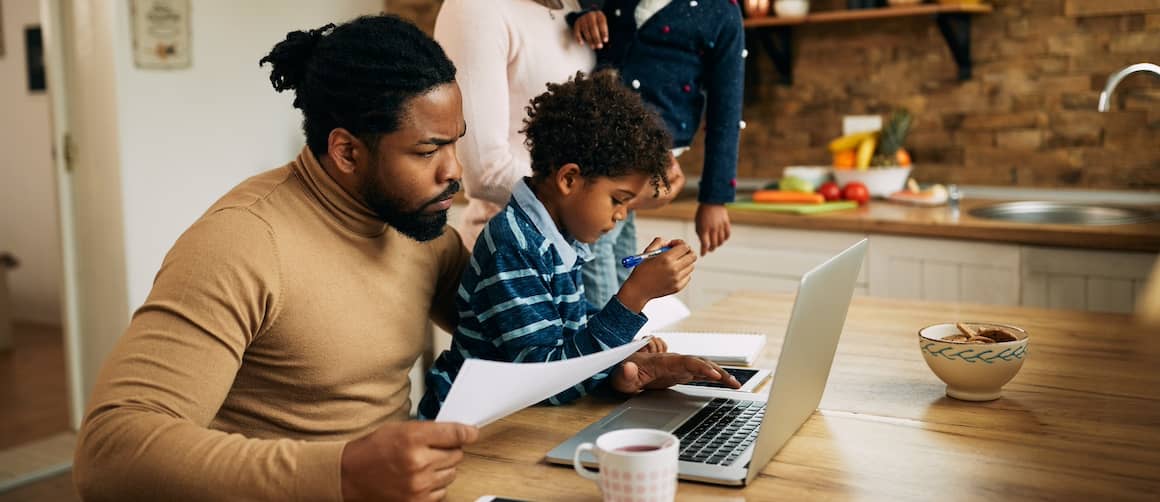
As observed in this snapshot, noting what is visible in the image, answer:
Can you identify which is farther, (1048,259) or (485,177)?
(1048,259)

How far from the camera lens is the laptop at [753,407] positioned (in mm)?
1104

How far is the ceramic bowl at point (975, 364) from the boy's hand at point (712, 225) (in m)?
0.79

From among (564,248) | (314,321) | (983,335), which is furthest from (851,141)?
(314,321)

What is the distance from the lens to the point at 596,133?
1553mm

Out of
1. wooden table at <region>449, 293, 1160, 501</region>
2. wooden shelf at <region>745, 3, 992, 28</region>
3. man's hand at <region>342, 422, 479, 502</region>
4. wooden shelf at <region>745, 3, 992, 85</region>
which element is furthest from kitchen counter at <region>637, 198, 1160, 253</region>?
man's hand at <region>342, 422, 479, 502</region>

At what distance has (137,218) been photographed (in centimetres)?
361

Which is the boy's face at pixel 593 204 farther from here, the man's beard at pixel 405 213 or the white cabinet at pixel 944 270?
the white cabinet at pixel 944 270

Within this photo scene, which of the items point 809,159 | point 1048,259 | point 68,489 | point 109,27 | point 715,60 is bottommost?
point 68,489

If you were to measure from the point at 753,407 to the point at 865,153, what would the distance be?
2.30m

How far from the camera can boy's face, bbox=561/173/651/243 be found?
1.56 metres

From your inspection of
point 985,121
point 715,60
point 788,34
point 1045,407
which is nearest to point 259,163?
point 788,34

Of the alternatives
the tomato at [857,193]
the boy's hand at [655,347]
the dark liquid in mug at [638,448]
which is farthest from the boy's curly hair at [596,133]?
the tomato at [857,193]

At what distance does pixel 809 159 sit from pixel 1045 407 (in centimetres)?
245

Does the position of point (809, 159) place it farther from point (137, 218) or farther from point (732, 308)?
point (137, 218)
